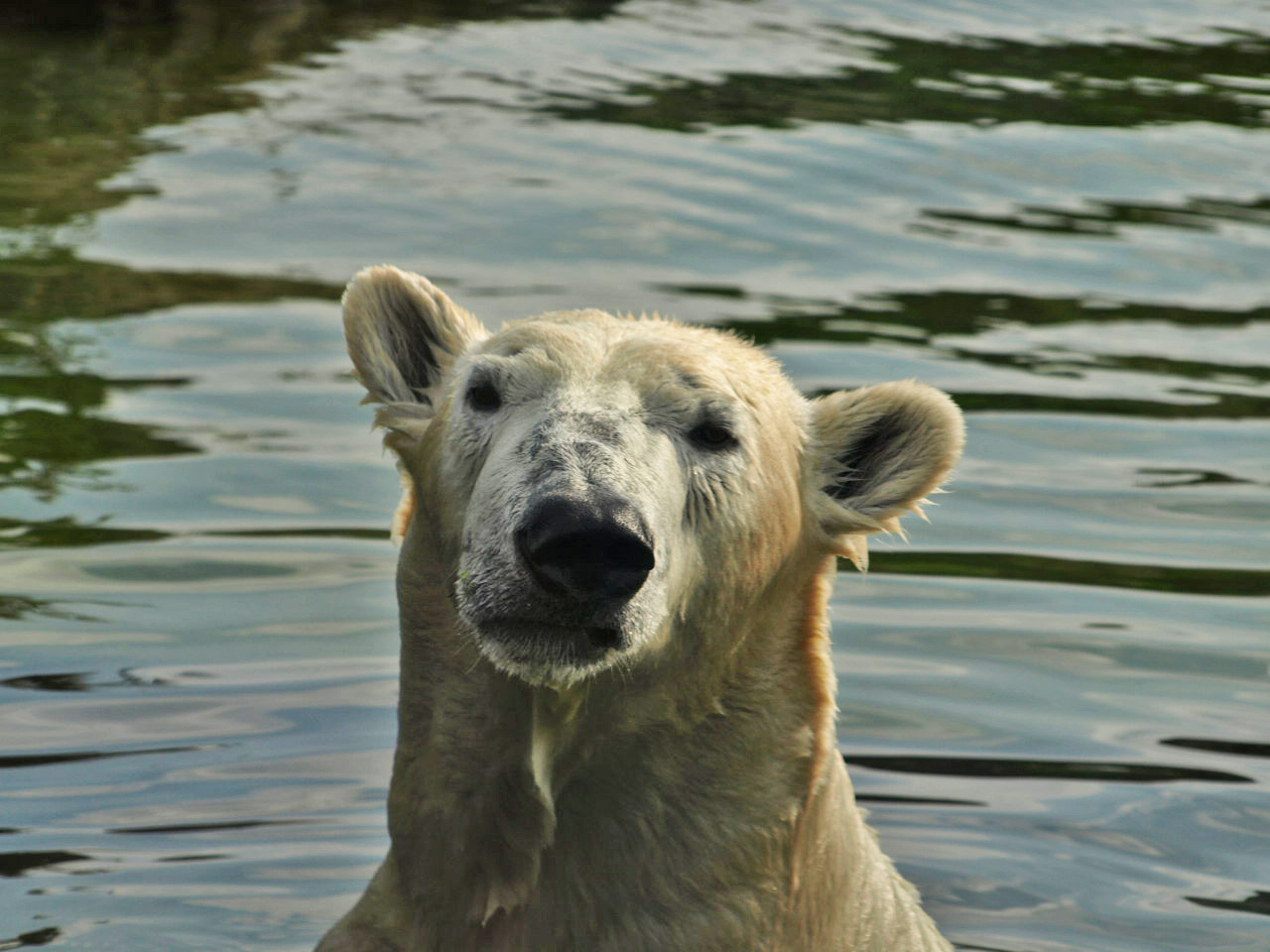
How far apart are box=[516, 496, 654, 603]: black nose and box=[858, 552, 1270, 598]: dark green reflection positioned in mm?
5041

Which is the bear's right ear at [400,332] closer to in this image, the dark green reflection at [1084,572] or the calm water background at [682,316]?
the calm water background at [682,316]

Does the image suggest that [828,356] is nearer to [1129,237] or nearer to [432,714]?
[1129,237]

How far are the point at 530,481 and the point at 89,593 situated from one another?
4.60 meters

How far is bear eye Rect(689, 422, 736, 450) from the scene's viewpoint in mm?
4465

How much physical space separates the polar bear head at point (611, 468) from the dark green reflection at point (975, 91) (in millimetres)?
11149

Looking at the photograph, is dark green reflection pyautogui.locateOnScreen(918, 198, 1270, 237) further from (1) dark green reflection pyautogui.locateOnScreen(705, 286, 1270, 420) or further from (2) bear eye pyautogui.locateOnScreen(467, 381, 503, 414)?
(2) bear eye pyautogui.locateOnScreen(467, 381, 503, 414)

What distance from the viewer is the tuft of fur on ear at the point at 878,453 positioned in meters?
4.86

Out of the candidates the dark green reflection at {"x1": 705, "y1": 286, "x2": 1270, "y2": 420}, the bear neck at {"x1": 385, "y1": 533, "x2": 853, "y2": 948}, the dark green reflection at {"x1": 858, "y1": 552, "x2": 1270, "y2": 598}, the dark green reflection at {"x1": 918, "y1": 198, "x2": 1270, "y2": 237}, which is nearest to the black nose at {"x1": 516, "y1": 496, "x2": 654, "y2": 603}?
the bear neck at {"x1": 385, "y1": 533, "x2": 853, "y2": 948}

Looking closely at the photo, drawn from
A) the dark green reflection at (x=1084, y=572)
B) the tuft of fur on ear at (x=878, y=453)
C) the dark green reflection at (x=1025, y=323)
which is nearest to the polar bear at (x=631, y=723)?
the tuft of fur on ear at (x=878, y=453)

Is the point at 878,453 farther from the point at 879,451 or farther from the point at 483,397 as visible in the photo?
the point at 483,397

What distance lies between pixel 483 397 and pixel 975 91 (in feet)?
45.9

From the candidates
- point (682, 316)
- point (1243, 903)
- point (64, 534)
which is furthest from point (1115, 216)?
point (1243, 903)

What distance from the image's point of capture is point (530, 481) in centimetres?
378

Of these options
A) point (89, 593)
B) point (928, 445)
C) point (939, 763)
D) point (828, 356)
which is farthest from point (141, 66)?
point (928, 445)
